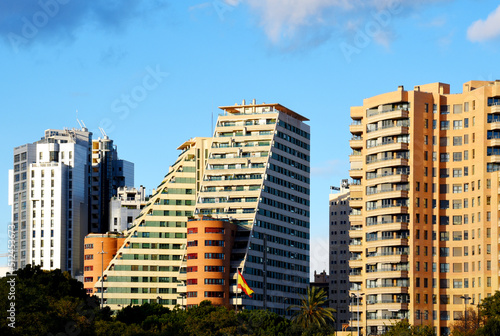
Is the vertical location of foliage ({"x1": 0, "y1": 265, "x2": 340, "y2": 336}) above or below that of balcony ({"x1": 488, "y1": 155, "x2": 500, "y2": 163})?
below

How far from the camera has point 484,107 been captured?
198125 mm

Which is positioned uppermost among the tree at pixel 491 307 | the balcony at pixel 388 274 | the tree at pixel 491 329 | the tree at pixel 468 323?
the balcony at pixel 388 274

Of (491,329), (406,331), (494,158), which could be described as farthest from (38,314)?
(494,158)

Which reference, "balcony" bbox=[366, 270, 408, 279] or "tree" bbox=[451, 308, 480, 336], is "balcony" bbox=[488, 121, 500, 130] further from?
"tree" bbox=[451, 308, 480, 336]

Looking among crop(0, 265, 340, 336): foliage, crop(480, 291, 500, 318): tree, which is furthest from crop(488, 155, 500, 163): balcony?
crop(0, 265, 340, 336): foliage

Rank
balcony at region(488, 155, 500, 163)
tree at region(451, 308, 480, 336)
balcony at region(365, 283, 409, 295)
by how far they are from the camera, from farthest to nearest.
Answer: balcony at region(488, 155, 500, 163) → balcony at region(365, 283, 409, 295) → tree at region(451, 308, 480, 336)

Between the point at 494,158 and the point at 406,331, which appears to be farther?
the point at 494,158

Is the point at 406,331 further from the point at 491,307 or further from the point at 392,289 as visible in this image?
the point at 392,289

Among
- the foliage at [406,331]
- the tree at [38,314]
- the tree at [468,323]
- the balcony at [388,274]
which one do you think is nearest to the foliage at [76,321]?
the tree at [38,314]

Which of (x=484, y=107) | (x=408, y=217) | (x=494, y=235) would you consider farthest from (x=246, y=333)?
(x=484, y=107)

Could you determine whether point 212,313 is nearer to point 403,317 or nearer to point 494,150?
point 403,317

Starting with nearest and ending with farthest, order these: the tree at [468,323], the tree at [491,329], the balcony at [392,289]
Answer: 1. the tree at [491,329]
2. the tree at [468,323]
3. the balcony at [392,289]

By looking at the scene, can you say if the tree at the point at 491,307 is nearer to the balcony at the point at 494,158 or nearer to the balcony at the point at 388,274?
the balcony at the point at 388,274

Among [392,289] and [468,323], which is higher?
[392,289]
